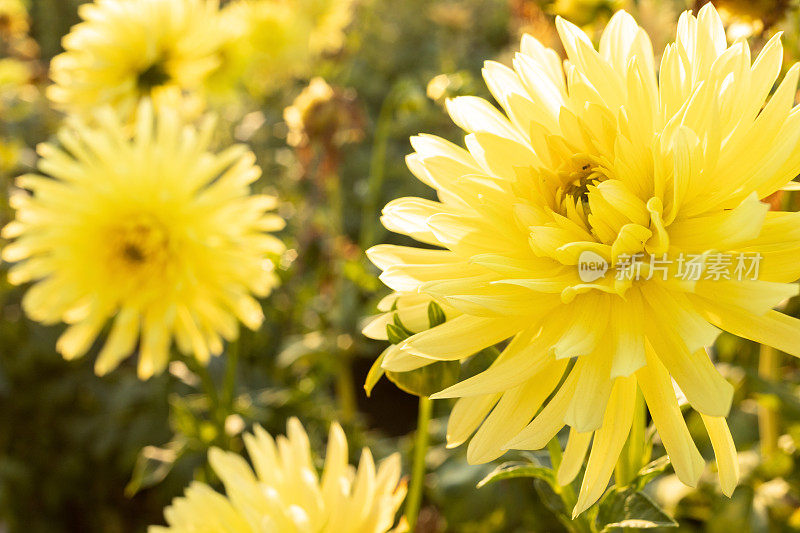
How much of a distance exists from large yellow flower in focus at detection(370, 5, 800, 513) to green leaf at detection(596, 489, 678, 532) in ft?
0.32

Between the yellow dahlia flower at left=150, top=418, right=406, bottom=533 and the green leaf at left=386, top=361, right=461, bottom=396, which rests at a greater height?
the green leaf at left=386, top=361, right=461, bottom=396

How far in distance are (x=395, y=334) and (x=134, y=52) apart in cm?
147

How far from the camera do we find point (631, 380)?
71cm

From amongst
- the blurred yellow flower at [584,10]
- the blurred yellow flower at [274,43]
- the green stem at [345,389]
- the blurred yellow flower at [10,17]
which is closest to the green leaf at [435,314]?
the blurred yellow flower at [584,10]

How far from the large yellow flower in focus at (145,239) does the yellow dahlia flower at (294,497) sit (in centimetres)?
50

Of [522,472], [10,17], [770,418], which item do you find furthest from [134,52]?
[10,17]

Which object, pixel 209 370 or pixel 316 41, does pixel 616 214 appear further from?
pixel 316 41

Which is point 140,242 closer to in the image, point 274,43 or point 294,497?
point 294,497

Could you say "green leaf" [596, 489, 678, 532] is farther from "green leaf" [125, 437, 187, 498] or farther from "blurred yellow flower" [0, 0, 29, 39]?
"blurred yellow flower" [0, 0, 29, 39]

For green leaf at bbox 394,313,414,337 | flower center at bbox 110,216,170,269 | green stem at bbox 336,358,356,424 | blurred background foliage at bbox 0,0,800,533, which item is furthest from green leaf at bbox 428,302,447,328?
green stem at bbox 336,358,356,424

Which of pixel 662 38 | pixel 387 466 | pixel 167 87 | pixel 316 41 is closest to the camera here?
pixel 387 466

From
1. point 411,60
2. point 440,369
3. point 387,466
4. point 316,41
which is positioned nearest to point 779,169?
point 440,369

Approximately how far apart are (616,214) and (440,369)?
9.3 inches

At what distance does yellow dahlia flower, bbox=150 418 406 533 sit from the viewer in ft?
3.19
